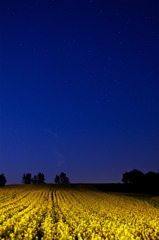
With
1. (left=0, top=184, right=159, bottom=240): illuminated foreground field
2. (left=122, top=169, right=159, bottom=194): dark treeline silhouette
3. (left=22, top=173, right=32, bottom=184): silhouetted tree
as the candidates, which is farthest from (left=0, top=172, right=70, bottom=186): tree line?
(left=0, top=184, right=159, bottom=240): illuminated foreground field

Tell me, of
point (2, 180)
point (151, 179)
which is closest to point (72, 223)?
point (151, 179)

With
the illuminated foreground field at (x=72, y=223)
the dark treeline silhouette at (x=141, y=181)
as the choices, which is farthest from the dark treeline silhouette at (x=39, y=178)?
the illuminated foreground field at (x=72, y=223)

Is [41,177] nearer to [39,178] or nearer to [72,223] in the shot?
[39,178]

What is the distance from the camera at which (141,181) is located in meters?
74.4

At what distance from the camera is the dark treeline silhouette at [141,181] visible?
66.5m

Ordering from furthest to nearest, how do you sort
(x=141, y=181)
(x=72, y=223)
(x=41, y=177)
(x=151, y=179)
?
(x=41, y=177)
(x=141, y=181)
(x=151, y=179)
(x=72, y=223)

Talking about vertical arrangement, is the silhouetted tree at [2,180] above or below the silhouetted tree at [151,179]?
above

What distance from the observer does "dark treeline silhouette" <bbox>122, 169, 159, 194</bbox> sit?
218 ft

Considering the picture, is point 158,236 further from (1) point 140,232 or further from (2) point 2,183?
(2) point 2,183

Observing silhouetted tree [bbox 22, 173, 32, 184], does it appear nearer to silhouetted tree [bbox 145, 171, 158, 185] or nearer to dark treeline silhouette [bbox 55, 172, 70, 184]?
dark treeline silhouette [bbox 55, 172, 70, 184]

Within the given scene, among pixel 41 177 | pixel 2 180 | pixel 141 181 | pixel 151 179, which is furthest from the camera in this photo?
pixel 41 177

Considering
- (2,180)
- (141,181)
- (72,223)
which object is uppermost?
(2,180)

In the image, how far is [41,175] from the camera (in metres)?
122

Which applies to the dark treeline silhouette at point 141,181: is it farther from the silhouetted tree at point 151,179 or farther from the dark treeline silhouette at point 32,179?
the dark treeline silhouette at point 32,179
